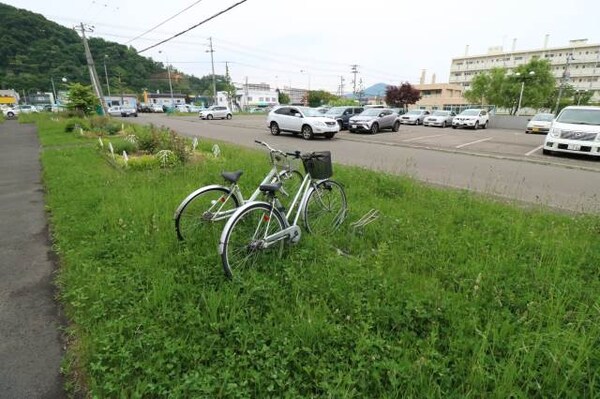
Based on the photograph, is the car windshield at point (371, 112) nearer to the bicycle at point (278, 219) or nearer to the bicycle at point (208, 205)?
the bicycle at point (278, 219)

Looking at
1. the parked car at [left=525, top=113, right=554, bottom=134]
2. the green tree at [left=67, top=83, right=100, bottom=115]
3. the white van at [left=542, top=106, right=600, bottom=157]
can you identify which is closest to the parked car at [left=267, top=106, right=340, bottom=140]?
the white van at [left=542, top=106, right=600, bottom=157]

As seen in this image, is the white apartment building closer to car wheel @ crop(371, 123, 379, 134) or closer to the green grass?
car wheel @ crop(371, 123, 379, 134)

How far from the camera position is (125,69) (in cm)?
5925

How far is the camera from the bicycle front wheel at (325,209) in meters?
4.00

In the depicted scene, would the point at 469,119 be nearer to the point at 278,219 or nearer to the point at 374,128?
the point at 374,128

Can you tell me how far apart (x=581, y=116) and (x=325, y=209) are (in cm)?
1148

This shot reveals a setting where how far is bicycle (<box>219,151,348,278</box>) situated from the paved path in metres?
1.38

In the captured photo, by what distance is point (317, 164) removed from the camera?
375cm

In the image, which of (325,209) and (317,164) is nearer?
(317,164)

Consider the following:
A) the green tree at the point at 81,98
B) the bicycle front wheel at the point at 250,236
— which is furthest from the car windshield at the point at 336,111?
the bicycle front wheel at the point at 250,236

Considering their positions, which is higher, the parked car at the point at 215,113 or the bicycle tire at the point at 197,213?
the parked car at the point at 215,113

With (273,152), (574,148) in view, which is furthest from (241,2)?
(574,148)

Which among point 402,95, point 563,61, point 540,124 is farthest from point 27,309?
point 563,61

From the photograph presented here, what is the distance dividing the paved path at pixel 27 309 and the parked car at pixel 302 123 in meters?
11.7
